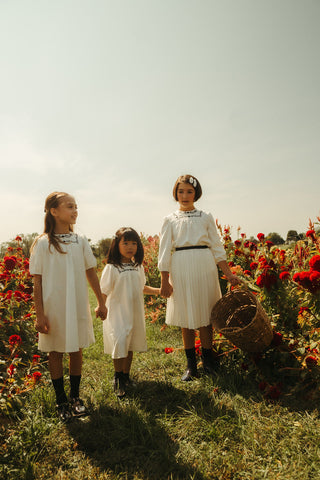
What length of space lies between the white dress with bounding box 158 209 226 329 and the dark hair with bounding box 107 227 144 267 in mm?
235

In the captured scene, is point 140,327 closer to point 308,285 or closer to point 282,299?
point 282,299

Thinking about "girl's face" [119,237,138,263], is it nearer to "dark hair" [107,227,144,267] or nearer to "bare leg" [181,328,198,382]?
"dark hair" [107,227,144,267]

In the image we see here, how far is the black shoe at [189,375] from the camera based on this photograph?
307 cm

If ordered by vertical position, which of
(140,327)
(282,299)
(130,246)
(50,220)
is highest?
(50,220)

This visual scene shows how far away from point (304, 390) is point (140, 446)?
54.3 inches

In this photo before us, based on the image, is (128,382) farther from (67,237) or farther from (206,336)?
(67,237)

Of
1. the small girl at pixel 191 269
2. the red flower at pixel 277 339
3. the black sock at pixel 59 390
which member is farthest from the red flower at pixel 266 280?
the black sock at pixel 59 390

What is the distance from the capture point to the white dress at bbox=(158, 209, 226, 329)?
10.1 ft

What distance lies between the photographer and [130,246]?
10.2ft

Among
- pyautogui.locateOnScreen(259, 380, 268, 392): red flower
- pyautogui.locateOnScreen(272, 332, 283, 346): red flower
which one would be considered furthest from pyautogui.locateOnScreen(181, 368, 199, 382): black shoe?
pyautogui.locateOnScreen(272, 332, 283, 346): red flower

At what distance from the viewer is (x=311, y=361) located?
8.31ft

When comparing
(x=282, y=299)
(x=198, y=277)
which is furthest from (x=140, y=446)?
(x=282, y=299)

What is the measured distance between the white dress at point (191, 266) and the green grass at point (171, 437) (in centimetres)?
62

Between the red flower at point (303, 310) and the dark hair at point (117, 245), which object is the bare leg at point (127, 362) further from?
the red flower at point (303, 310)
